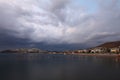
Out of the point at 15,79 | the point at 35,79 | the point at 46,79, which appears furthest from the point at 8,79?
the point at 46,79

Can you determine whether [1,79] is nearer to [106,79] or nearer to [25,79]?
[25,79]

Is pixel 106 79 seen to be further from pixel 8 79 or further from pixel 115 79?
pixel 8 79

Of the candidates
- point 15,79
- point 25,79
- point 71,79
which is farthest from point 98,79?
point 15,79

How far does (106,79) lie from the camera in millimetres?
39000

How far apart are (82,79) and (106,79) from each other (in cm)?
561

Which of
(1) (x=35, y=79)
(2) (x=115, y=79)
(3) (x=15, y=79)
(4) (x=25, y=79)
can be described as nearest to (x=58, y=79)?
(1) (x=35, y=79)

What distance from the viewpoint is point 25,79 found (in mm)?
39469

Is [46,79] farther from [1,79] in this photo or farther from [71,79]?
[1,79]

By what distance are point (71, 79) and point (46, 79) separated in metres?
5.76

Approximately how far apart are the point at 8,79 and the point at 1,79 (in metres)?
1.86

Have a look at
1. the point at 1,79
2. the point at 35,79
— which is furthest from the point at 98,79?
the point at 1,79

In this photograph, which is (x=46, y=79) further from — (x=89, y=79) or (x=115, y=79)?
(x=115, y=79)

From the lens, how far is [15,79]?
39.6 metres

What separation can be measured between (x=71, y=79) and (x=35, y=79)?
27.3 ft
